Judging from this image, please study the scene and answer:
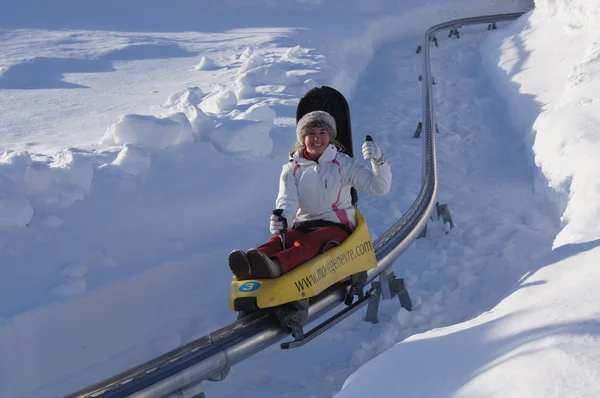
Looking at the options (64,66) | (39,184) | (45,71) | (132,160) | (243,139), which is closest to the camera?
(39,184)

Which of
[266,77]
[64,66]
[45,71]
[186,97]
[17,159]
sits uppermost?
[64,66]

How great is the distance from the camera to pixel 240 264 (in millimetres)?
3512

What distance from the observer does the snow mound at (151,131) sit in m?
6.18

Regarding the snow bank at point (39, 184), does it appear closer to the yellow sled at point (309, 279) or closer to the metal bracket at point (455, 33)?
the yellow sled at point (309, 279)

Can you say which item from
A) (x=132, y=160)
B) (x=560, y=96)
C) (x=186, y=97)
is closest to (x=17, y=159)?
(x=132, y=160)

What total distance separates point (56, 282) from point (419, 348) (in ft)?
8.59

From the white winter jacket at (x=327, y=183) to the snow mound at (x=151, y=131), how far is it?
7.74 feet

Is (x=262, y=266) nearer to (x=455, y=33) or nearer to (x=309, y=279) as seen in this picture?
(x=309, y=279)

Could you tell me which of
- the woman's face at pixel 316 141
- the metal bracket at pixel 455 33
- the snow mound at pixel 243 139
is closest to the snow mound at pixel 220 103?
the snow mound at pixel 243 139

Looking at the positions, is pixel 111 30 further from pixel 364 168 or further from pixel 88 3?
pixel 364 168

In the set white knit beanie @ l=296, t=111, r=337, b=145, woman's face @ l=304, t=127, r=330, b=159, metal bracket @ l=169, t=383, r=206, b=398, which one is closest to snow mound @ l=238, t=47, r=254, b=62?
white knit beanie @ l=296, t=111, r=337, b=145

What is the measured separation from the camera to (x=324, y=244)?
3.86 m

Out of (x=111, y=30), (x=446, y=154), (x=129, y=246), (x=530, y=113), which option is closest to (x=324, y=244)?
(x=129, y=246)

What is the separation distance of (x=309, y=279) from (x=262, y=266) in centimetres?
33
